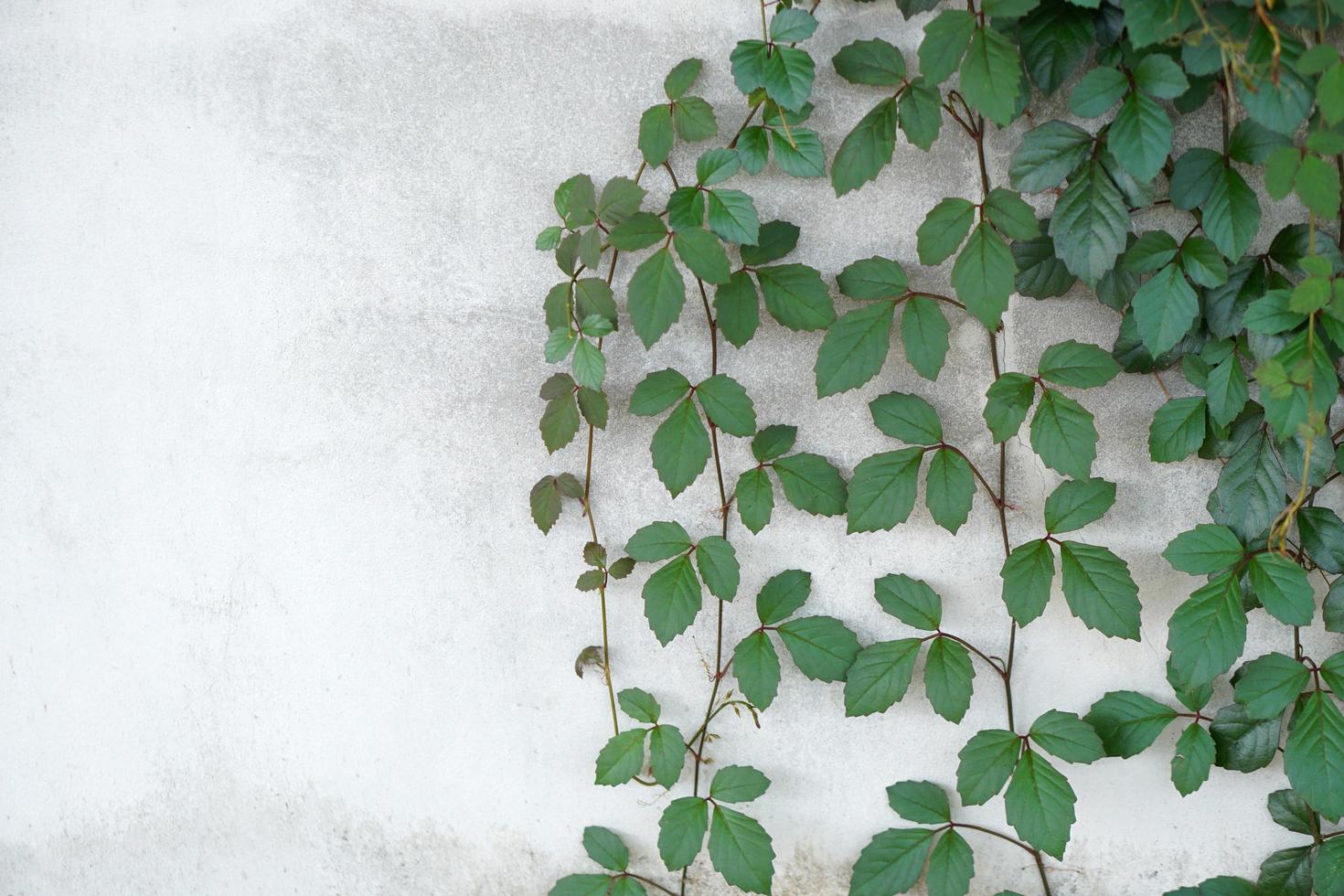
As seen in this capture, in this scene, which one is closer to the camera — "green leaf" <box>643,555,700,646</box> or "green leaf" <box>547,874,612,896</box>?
"green leaf" <box>643,555,700,646</box>

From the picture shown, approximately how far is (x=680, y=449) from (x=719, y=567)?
0.18 metres

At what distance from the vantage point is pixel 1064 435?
1.18 m

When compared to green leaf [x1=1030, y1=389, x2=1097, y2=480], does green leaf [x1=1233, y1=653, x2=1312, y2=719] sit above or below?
below

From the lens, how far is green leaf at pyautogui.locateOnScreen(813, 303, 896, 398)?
121cm

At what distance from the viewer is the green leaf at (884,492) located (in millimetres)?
1243

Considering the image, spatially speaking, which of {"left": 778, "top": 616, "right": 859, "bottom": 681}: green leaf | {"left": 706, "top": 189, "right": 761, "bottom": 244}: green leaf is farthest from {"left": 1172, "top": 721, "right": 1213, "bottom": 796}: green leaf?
{"left": 706, "top": 189, "right": 761, "bottom": 244}: green leaf

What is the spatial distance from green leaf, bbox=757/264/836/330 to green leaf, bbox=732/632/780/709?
44cm

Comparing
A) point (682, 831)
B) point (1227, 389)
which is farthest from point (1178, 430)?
point (682, 831)

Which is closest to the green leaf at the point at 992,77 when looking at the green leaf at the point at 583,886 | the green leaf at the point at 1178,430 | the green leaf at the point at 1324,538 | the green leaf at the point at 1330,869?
the green leaf at the point at 1178,430

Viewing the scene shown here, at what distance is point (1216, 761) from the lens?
4.23 ft

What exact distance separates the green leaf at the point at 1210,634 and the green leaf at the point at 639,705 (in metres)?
0.68

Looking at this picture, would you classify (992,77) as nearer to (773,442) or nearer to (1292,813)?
(773,442)

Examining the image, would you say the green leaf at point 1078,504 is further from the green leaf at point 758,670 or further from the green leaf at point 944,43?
the green leaf at point 944,43

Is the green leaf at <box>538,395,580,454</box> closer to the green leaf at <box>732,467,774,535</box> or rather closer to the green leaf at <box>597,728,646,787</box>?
the green leaf at <box>732,467,774,535</box>
